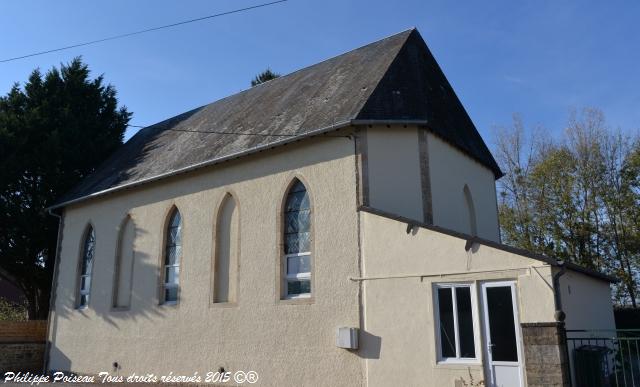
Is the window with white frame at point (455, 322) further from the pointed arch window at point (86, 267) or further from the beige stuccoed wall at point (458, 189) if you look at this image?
the pointed arch window at point (86, 267)

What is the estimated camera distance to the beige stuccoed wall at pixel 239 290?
10.5 metres

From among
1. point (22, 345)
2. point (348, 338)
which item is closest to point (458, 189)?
point (348, 338)

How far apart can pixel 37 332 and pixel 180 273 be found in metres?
7.01

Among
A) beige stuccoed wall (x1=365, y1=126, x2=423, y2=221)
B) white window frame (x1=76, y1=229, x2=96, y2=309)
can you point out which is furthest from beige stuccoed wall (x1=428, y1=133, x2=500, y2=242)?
white window frame (x1=76, y1=229, x2=96, y2=309)

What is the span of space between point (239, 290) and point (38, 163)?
38.7 feet

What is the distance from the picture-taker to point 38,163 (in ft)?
64.2

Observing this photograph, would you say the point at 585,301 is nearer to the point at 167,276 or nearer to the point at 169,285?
the point at 169,285

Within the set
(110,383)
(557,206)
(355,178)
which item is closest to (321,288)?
(355,178)

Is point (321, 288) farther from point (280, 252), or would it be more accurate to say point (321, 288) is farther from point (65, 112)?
point (65, 112)

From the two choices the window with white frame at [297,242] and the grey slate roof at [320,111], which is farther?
the grey slate roof at [320,111]

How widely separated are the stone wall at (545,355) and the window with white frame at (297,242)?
186 inches

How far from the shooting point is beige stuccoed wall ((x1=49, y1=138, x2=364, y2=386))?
10539mm

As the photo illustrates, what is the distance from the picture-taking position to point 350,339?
9781mm

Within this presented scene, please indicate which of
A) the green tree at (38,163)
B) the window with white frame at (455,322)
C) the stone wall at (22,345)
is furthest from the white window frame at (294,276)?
the green tree at (38,163)
